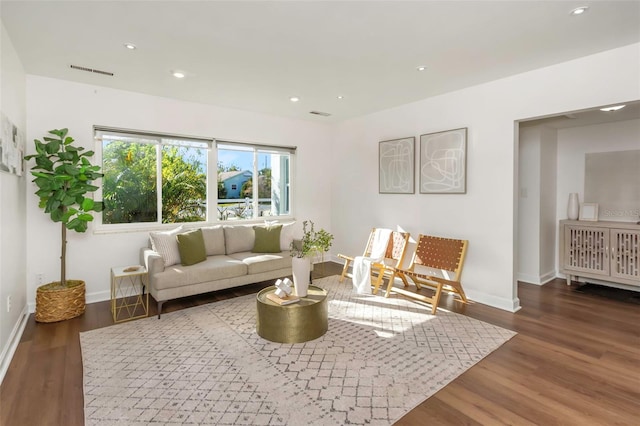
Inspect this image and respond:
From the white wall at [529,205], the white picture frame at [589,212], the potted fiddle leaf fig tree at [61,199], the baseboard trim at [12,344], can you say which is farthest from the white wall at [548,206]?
the baseboard trim at [12,344]

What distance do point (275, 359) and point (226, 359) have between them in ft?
1.36

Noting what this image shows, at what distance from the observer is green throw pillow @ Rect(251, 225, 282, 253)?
500cm

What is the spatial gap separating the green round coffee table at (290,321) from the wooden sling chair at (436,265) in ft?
4.87

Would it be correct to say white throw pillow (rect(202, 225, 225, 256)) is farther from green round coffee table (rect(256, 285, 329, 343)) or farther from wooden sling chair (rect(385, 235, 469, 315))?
wooden sling chair (rect(385, 235, 469, 315))

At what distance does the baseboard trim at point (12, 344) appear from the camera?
2.59 m

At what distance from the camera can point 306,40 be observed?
2.96 meters

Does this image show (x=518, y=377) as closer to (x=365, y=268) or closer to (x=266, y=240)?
(x=365, y=268)

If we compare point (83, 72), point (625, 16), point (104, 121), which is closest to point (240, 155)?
point (104, 121)

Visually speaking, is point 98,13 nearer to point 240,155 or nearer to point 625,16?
point 240,155

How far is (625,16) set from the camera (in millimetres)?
2584

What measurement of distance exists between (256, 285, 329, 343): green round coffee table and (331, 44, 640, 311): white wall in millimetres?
2330

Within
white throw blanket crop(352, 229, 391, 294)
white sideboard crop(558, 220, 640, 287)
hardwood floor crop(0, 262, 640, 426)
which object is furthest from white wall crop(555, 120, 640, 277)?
white throw blanket crop(352, 229, 391, 294)

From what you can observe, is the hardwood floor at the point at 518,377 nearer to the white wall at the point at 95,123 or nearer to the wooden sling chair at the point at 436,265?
the wooden sling chair at the point at 436,265

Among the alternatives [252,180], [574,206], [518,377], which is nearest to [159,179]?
[252,180]
